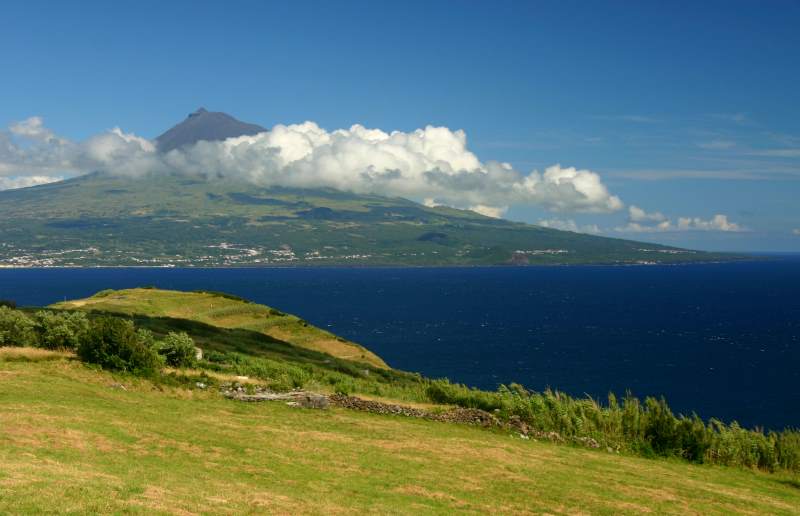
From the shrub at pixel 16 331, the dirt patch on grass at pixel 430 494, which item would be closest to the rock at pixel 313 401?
the dirt patch on grass at pixel 430 494

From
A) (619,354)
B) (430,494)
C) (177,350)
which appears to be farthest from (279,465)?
(619,354)

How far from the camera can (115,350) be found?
38781 millimetres

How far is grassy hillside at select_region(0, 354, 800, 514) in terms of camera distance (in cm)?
1998

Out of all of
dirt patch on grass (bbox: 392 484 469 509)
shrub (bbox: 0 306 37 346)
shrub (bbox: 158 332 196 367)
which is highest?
shrub (bbox: 0 306 37 346)

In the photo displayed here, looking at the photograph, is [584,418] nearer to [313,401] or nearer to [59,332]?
[313,401]

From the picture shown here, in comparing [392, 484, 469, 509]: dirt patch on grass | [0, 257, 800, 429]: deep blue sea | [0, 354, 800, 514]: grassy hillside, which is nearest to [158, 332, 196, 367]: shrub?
[0, 354, 800, 514]: grassy hillside

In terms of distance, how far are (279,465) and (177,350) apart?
2186cm

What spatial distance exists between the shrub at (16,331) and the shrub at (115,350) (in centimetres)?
617

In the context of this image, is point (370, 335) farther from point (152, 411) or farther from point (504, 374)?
point (152, 411)

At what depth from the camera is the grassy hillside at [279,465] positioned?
20.0 meters

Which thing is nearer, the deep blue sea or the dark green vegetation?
the dark green vegetation

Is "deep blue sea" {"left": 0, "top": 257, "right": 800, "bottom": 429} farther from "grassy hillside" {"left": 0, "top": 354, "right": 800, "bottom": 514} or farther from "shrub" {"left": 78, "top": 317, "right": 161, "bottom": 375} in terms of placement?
"shrub" {"left": 78, "top": 317, "right": 161, "bottom": 375}

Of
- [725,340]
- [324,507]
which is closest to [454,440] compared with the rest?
[324,507]

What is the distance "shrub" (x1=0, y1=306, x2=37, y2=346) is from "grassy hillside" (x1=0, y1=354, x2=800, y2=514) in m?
4.56
